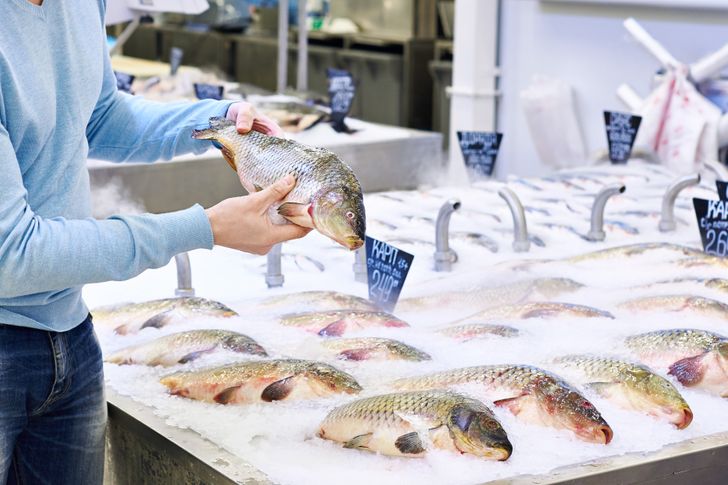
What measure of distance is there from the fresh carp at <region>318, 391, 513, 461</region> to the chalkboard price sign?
2.66 m

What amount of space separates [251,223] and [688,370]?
820mm

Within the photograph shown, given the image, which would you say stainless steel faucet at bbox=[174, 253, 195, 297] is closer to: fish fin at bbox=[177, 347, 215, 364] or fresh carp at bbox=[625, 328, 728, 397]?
fish fin at bbox=[177, 347, 215, 364]

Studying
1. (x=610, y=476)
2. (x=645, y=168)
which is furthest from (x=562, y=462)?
(x=645, y=168)

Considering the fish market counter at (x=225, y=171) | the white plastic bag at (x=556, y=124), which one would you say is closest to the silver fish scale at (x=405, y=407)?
the fish market counter at (x=225, y=171)

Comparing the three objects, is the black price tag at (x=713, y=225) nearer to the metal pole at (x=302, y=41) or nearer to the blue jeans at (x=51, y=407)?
the blue jeans at (x=51, y=407)

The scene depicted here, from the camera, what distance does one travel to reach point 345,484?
1.47 meters

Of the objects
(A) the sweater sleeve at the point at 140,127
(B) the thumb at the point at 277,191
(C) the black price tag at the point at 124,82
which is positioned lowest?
(C) the black price tag at the point at 124,82

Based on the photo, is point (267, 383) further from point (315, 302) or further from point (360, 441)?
point (315, 302)

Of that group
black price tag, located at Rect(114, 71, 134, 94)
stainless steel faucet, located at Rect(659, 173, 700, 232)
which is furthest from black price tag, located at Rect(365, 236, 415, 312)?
black price tag, located at Rect(114, 71, 134, 94)

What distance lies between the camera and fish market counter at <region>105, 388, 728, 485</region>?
1.49 meters

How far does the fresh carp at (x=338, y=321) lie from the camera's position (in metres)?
2.12

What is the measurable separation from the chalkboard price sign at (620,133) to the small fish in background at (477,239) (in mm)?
1261

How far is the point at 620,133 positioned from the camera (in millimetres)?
4109

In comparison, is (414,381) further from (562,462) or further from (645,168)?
(645,168)
